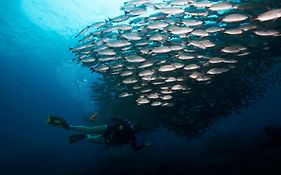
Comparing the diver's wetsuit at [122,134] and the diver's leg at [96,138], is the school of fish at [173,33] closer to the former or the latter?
the diver's wetsuit at [122,134]

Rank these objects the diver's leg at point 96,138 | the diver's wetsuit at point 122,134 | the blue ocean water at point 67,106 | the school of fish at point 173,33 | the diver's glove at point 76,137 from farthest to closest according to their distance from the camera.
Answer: the blue ocean water at point 67,106 < the diver's glove at point 76,137 < the diver's leg at point 96,138 < the diver's wetsuit at point 122,134 < the school of fish at point 173,33

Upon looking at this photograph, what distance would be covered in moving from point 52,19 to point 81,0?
17.8 feet

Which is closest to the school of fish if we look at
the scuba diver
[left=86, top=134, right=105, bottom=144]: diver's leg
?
the scuba diver

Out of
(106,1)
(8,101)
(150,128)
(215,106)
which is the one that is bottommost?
(8,101)

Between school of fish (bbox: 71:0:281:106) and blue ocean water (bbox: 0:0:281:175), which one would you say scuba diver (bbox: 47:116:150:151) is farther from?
blue ocean water (bbox: 0:0:281:175)

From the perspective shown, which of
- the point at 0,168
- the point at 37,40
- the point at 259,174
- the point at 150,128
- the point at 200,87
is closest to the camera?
the point at 259,174

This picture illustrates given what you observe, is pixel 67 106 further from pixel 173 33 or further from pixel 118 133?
pixel 173 33

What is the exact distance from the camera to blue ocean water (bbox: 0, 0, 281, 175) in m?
18.8

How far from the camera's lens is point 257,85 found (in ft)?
60.4

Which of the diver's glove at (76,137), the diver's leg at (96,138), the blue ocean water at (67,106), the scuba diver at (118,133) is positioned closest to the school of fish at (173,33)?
the scuba diver at (118,133)

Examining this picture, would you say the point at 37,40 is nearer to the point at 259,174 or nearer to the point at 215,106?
the point at 215,106

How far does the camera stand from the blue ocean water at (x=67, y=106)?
18.8 meters

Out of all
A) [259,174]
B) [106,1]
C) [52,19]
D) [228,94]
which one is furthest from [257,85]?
[52,19]

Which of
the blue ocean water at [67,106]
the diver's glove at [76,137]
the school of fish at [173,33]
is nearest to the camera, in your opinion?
the school of fish at [173,33]
